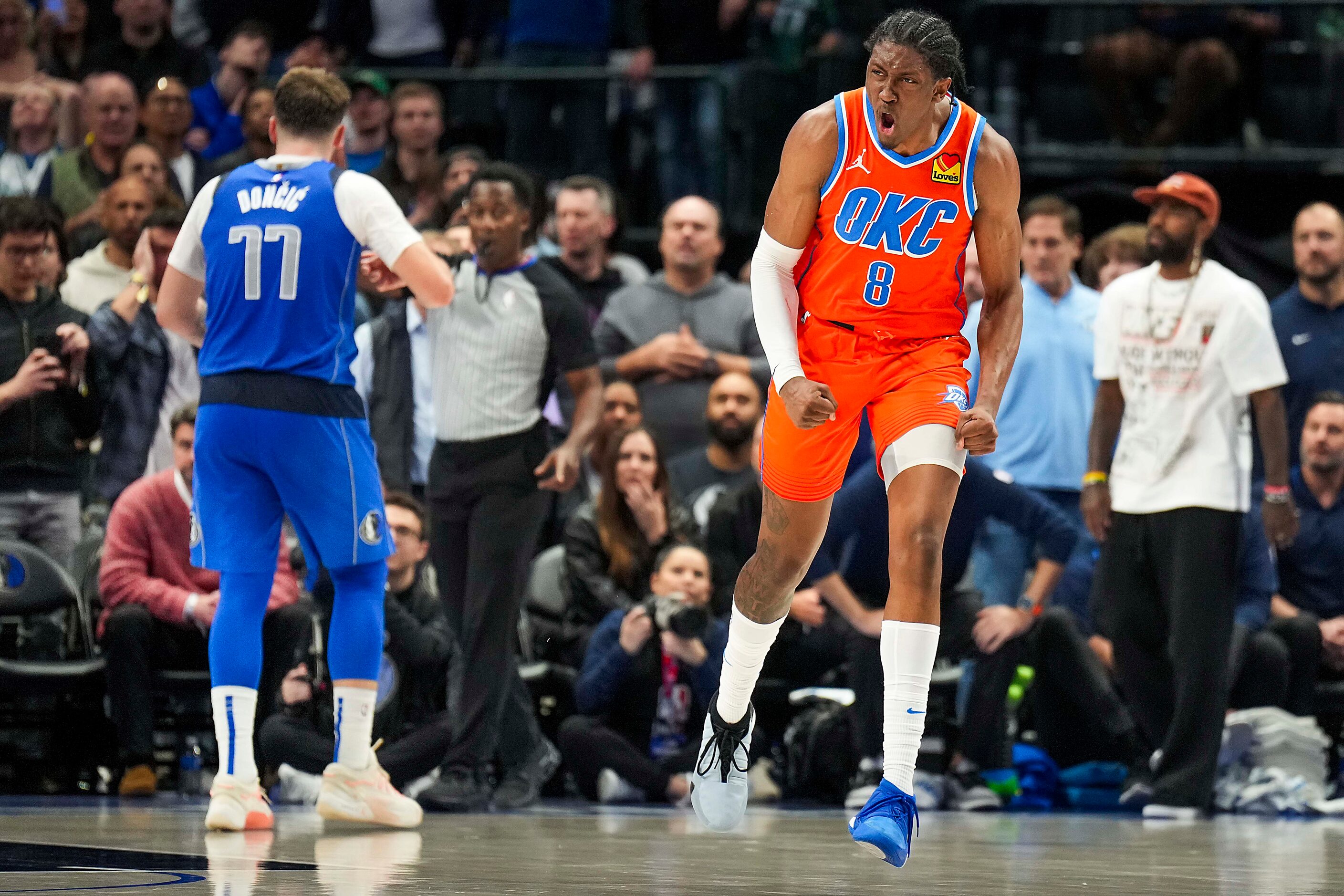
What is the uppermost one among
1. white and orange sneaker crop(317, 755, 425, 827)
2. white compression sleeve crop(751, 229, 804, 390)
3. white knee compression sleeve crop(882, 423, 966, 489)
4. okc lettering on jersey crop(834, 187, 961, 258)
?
okc lettering on jersey crop(834, 187, 961, 258)

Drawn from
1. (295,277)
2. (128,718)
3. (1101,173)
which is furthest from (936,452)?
(1101,173)

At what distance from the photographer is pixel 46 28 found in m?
11.8

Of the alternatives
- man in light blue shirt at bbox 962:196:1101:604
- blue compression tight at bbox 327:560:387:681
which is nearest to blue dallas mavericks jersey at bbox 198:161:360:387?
blue compression tight at bbox 327:560:387:681

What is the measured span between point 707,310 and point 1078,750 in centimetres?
267

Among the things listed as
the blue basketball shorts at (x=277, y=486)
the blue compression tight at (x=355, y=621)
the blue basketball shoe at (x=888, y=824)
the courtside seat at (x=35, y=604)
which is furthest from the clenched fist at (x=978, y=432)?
the courtside seat at (x=35, y=604)

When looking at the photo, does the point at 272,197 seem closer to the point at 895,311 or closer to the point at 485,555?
the point at 485,555

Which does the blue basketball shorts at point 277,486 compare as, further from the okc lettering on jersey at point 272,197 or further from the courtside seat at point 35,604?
the courtside seat at point 35,604

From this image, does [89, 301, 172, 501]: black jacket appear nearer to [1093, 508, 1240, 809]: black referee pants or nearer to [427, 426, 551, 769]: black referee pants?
[427, 426, 551, 769]: black referee pants

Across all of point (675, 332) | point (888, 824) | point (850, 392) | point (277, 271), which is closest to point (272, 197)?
point (277, 271)

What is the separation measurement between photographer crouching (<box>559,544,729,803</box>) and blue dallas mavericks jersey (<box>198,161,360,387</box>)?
201 cm

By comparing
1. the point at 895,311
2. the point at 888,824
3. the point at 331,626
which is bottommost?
the point at 888,824

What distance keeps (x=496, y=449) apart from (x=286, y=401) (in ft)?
5.12

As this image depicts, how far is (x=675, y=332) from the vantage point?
9242 mm

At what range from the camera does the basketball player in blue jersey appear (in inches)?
233
